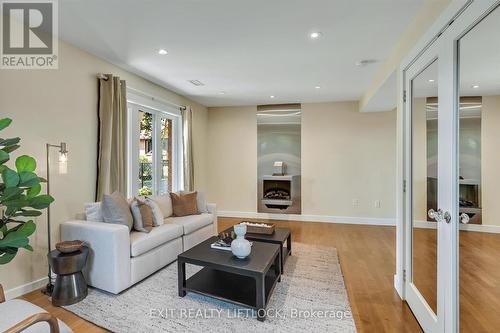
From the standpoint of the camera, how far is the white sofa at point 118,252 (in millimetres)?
2506

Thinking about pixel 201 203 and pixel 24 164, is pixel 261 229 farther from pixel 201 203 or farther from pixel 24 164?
pixel 24 164

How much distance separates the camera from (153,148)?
4.77 metres

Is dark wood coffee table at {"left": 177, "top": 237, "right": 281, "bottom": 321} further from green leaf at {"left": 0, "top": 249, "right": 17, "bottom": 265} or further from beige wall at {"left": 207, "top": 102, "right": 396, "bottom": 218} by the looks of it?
beige wall at {"left": 207, "top": 102, "right": 396, "bottom": 218}

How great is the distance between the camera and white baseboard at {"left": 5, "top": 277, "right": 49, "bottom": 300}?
2447 millimetres

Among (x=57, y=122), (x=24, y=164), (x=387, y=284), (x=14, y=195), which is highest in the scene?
(x=57, y=122)

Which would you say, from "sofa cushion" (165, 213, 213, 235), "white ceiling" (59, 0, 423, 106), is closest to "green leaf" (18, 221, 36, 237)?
"sofa cushion" (165, 213, 213, 235)

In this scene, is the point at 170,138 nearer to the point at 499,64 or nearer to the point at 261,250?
the point at 261,250

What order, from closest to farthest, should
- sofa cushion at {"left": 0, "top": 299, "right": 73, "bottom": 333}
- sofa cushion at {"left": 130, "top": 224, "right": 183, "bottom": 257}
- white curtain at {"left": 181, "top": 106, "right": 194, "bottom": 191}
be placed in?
sofa cushion at {"left": 0, "top": 299, "right": 73, "bottom": 333} < sofa cushion at {"left": 130, "top": 224, "right": 183, "bottom": 257} < white curtain at {"left": 181, "top": 106, "right": 194, "bottom": 191}

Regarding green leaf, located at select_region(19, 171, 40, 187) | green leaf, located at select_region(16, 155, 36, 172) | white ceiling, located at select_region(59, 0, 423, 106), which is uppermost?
white ceiling, located at select_region(59, 0, 423, 106)

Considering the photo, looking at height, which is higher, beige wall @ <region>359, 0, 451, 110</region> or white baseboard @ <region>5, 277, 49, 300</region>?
beige wall @ <region>359, 0, 451, 110</region>

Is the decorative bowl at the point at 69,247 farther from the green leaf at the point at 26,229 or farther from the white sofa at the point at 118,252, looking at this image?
the green leaf at the point at 26,229

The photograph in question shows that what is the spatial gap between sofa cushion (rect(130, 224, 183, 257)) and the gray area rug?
0.37 m

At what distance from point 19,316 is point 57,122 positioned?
2.15 metres

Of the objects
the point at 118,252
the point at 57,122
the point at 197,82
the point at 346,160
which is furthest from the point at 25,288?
the point at 346,160
